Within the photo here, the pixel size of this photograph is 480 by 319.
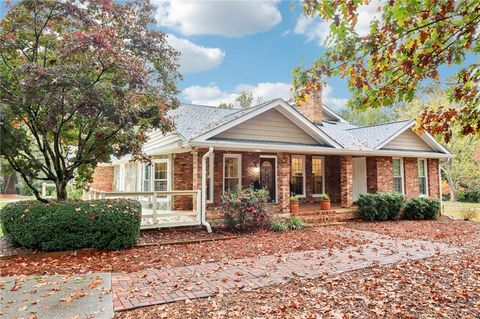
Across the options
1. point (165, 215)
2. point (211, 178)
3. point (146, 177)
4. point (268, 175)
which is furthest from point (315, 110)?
point (165, 215)

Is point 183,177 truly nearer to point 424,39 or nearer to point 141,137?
point 141,137

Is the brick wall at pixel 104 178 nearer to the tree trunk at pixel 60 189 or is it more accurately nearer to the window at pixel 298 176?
the window at pixel 298 176

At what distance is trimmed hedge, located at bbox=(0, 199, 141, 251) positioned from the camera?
7691mm

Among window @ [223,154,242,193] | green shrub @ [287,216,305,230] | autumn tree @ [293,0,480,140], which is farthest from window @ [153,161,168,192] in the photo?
autumn tree @ [293,0,480,140]

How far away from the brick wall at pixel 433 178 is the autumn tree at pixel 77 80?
46.0ft

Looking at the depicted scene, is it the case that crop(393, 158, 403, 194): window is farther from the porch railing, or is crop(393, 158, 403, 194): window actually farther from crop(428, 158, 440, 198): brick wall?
the porch railing

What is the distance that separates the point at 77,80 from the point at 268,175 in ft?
28.4

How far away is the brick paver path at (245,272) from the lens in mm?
5242

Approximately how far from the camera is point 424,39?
4.18 m

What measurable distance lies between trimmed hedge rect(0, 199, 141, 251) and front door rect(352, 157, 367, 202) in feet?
38.1

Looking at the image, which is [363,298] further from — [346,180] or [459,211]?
[459,211]

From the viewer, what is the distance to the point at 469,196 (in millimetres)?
26703

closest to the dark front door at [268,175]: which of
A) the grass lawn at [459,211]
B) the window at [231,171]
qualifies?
the window at [231,171]

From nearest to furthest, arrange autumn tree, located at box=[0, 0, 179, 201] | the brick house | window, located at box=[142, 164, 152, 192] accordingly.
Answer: autumn tree, located at box=[0, 0, 179, 201] < the brick house < window, located at box=[142, 164, 152, 192]
